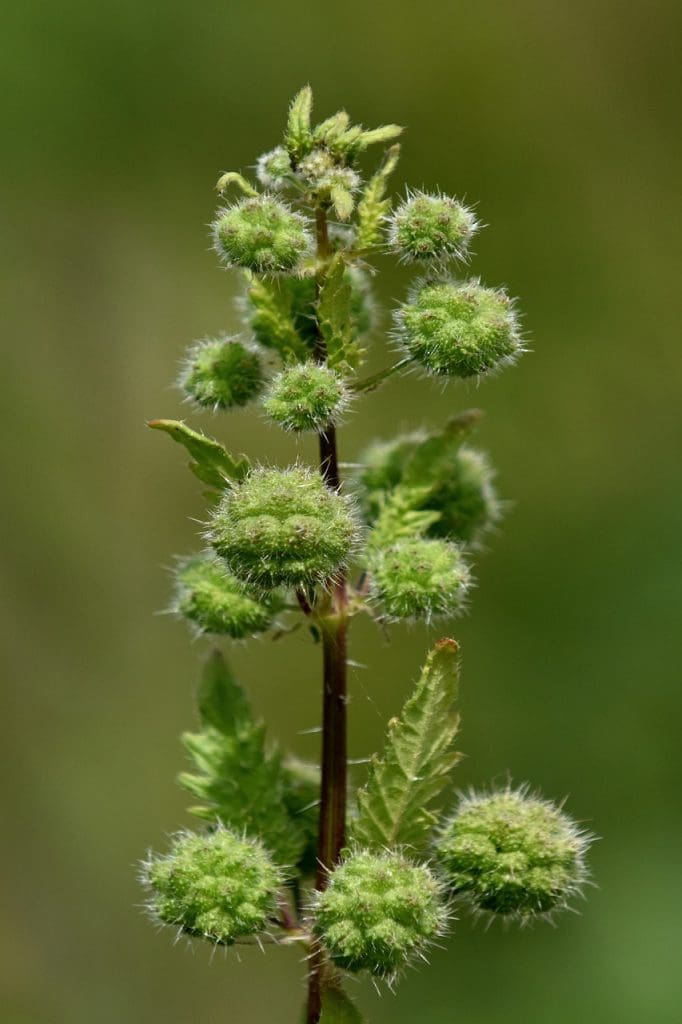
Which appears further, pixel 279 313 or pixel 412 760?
pixel 279 313

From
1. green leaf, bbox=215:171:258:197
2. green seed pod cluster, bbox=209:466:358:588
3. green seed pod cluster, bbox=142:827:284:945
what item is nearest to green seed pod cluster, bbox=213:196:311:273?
green leaf, bbox=215:171:258:197

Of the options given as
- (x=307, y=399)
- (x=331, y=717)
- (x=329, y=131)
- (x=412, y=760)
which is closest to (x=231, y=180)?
(x=329, y=131)

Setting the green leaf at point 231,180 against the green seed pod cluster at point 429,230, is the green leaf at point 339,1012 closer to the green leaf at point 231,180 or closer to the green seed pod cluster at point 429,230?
the green seed pod cluster at point 429,230

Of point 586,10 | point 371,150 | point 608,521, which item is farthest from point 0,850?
point 586,10

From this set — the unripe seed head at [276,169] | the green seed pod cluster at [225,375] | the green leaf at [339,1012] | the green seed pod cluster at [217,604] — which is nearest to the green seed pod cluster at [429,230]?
the unripe seed head at [276,169]

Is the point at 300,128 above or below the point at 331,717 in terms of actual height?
above

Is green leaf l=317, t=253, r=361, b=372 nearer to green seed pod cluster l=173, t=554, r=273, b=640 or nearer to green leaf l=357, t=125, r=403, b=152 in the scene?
green leaf l=357, t=125, r=403, b=152

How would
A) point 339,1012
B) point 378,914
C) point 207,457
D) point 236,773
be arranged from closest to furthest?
point 378,914 < point 339,1012 < point 207,457 < point 236,773

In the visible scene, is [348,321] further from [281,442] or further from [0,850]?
[0,850]

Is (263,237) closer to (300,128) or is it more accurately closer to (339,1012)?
(300,128)
